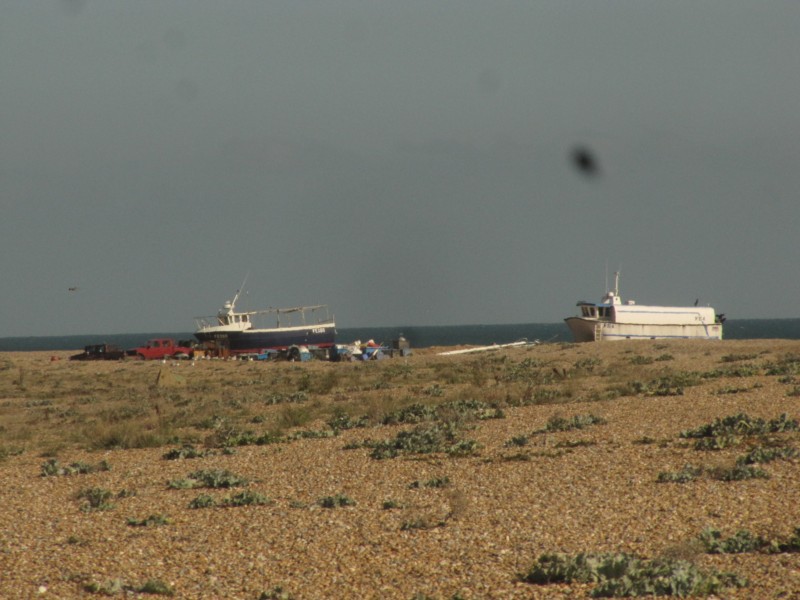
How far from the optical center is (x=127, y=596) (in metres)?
9.34

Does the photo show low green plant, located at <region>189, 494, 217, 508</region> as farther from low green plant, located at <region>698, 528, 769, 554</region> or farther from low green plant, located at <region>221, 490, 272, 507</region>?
low green plant, located at <region>698, 528, 769, 554</region>

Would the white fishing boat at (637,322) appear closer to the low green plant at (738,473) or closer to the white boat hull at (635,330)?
the white boat hull at (635,330)

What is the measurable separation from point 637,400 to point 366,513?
1343 cm

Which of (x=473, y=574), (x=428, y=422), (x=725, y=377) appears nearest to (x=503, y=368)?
(x=725, y=377)

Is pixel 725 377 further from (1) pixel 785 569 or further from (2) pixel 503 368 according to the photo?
(1) pixel 785 569

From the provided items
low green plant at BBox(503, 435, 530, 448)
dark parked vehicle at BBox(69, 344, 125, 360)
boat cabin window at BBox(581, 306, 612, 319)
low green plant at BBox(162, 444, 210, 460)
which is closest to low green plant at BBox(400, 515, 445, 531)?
low green plant at BBox(503, 435, 530, 448)

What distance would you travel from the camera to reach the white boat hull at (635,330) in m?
66.6

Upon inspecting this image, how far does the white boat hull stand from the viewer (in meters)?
66.6

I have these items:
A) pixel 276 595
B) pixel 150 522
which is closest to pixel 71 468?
pixel 150 522

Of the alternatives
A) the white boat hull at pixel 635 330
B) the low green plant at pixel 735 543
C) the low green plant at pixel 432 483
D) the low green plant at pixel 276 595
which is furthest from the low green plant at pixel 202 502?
the white boat hull at pixel 635 330

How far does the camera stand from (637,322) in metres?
67.4

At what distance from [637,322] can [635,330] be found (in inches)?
25.4

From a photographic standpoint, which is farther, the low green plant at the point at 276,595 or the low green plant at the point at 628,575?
the low green plant at the point at 276,595

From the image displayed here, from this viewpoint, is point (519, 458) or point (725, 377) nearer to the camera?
point (519, 458)
